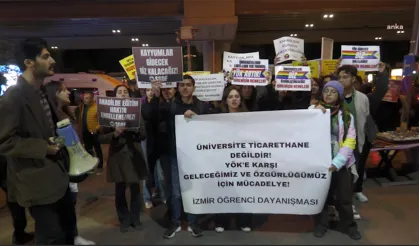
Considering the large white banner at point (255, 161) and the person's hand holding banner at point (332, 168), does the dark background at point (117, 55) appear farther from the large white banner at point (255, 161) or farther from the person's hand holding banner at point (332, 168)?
the person's hand holding banner at point (332, 168)

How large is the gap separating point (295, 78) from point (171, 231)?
7.95 feet

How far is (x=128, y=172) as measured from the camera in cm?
367

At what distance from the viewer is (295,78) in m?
4.36

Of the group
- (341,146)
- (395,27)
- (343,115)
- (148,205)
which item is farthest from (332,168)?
(395,27)

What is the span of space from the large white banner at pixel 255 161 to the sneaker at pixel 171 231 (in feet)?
1.02

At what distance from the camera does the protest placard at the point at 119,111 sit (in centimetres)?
343

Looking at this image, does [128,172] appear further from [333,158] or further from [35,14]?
[35,14]

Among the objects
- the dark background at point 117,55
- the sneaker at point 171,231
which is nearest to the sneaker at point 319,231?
the sneaker at point 171,231

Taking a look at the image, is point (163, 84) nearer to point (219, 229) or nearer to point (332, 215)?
point (219, 229)

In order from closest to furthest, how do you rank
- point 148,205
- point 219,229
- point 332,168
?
point 332,168 → point 219,229 → point 148,205

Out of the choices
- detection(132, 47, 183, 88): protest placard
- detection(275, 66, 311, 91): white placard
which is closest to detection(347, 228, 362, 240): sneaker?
detection(275, 66, 311, 91): white placard

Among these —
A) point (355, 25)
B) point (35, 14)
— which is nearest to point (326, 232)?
point (35, 14)

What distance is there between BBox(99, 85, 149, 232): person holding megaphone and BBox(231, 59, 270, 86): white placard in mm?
1477

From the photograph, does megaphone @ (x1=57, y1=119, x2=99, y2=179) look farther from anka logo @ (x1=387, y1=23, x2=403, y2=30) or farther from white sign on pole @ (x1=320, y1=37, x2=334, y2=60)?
anka logo @ (x1=387, y1=23, x2=403, y2=30)
